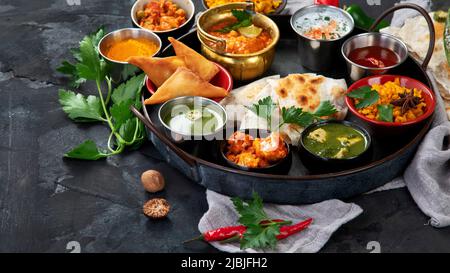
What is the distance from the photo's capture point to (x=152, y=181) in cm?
515

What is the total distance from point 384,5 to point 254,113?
8.26 ft

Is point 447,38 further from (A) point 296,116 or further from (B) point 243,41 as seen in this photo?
(B) point 243,41

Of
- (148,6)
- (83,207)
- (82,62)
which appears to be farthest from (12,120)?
(148,6)

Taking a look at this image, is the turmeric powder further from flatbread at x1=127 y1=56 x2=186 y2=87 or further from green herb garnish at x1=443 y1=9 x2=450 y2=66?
green herb garnish at x1=443 y1=9 x2=450 y2=66

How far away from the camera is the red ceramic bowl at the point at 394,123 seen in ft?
17.3

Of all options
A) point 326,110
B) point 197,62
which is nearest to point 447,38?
point 326,110

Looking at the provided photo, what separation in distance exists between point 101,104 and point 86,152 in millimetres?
682

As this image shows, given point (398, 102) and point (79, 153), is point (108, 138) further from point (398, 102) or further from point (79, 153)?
point (398, 102)

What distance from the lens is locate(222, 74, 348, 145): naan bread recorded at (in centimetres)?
539

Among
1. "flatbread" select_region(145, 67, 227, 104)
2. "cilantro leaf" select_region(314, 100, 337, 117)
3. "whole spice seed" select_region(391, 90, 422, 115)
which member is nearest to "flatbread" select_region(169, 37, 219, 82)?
"flatbread" select_region(145, 67, 227, 104)

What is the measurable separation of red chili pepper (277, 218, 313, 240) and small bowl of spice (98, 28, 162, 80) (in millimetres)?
2129

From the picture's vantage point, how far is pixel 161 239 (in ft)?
16.0

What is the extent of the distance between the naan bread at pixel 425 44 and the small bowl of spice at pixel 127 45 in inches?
81.8

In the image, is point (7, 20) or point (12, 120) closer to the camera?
point (12, 120)
